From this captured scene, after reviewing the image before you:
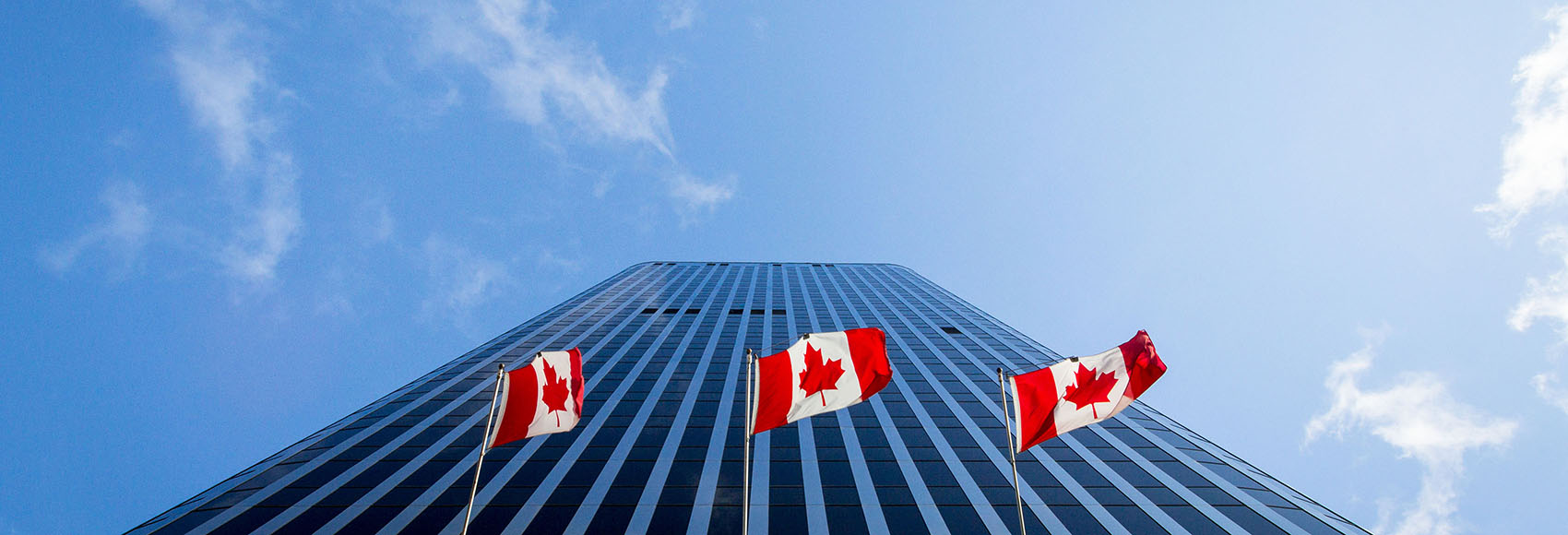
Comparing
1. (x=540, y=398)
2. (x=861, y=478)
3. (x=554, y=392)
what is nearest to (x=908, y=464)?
(x=861, y=478)

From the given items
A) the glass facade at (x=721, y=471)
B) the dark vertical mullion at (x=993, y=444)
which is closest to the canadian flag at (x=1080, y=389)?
the glass facade at (x=721, y=471)

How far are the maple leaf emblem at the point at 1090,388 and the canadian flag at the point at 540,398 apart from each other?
13.4 metres

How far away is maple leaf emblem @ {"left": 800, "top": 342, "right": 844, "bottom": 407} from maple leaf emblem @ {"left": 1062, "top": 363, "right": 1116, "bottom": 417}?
20.4 feet

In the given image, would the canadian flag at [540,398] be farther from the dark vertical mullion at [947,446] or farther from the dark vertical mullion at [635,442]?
the dark vertical mullion at [947,446]

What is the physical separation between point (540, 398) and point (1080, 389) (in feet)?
48.2

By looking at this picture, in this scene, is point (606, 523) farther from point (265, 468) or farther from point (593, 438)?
point (265, 468)

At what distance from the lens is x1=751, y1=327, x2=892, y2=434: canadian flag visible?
592 inches

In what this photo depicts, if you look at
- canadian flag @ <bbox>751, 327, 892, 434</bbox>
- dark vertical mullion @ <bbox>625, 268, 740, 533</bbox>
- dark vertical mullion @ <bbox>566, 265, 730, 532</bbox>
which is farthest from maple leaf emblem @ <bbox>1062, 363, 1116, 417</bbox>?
dark vertical mullion @ <bbox>566, 265, 730, 532</bbox>

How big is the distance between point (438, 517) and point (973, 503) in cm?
1997

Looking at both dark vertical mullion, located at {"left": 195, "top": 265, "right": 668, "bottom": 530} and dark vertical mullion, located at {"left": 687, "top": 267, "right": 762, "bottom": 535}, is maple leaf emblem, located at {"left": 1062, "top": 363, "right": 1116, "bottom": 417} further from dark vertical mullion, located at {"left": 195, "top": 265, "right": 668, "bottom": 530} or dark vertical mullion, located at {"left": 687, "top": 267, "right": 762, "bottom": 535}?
dark vertical mullion, located at {"left": 195, "top": 265, "right": 668, "bottom": 530}

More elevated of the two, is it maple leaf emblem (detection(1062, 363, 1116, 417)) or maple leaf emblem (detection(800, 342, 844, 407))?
maple leaf emblem (detection(800, 342, 844, 407))

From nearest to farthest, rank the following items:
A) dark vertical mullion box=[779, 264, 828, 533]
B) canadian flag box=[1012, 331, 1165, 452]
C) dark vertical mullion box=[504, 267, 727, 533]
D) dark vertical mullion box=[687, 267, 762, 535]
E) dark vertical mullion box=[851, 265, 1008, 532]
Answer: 1. canadian flag box=[1012, 331, 1165, 452]
2. dark vertical mullion box=[687, 267, 762, 535]
3. dark vertical mullion box=[779, 264, 828, 533]
4. dark vertical mullion box=[504, 267, 727, 533]
5. dark vertical mullion box=[851, 265, 1008, 532]

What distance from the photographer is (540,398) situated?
15.3 m

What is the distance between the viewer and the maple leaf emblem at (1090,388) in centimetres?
1555
